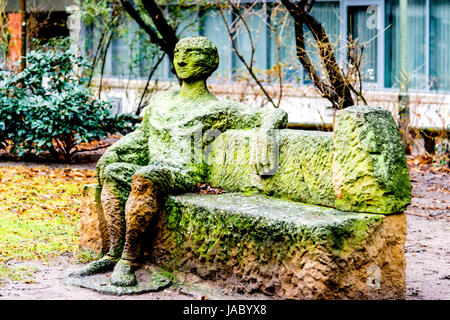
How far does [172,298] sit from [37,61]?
6.49m

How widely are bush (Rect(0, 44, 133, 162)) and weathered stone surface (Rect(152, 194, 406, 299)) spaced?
510 cm

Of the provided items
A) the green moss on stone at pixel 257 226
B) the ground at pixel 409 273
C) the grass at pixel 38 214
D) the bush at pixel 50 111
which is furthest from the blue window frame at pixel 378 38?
the green moss on stone at pixel 257 226

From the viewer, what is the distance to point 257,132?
5141mm

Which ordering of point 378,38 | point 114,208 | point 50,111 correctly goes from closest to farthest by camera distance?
point 114,208 < point 50,111 < point 378,38

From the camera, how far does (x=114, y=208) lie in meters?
5.12

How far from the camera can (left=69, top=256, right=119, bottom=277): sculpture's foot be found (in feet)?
16.7

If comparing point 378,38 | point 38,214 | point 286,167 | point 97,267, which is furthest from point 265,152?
point 378,38

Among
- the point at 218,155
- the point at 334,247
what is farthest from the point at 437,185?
the point at 334,247

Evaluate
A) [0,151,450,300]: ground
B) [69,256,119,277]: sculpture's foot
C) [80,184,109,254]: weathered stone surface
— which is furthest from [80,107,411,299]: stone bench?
[80,184,109,254]: weathered stone surface

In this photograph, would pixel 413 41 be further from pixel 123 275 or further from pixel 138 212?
pixel 123 275

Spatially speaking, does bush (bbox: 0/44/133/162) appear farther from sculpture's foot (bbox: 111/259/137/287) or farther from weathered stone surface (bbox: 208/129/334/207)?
sculpture's foot (bbox: 111/259/137/287)

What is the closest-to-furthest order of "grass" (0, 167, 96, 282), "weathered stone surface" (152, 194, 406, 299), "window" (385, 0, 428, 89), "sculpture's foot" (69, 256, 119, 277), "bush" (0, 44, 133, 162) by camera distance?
"weathered stone surface" (152, 194, 406, 299)
"sculpture's foot" (69, 256, 119, 277)
"grass" (0, 167, 96, 282)
"bush" (0, 44, 133, 162)
"window" (385, 0, 428, 89)

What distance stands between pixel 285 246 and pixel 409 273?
1706 millimetres

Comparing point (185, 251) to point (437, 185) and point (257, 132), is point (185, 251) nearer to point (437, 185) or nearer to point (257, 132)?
point (257, 132)
